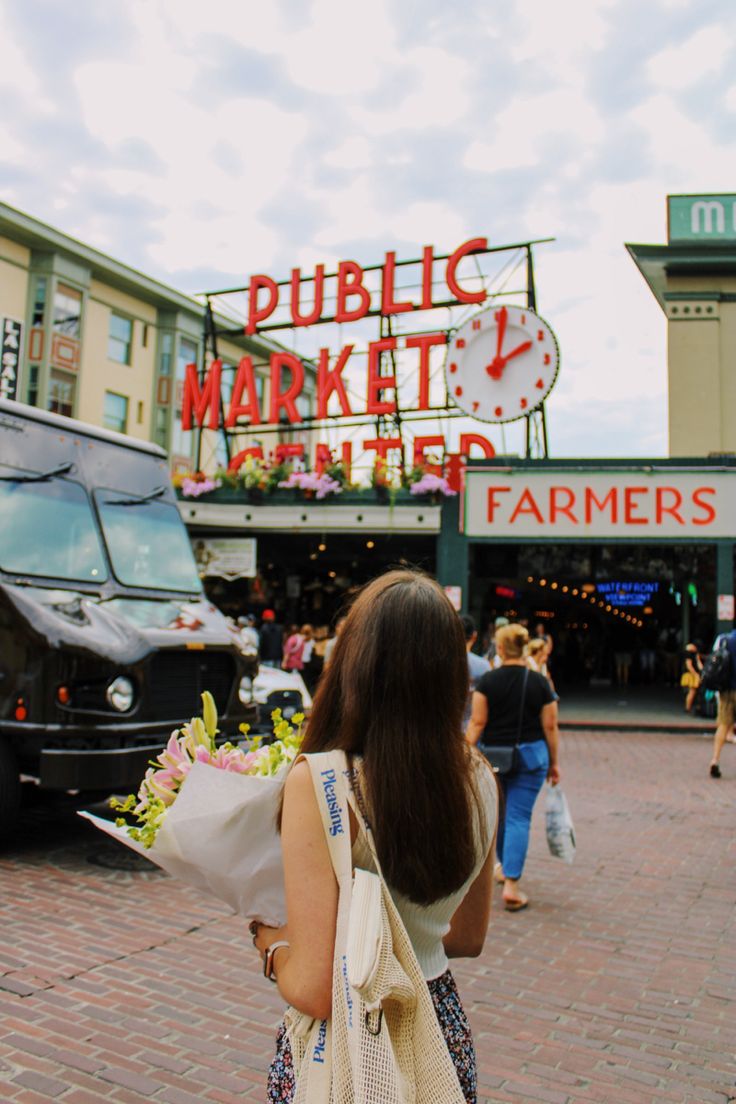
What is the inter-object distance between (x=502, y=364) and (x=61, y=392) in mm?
17775

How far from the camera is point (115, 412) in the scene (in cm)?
3438

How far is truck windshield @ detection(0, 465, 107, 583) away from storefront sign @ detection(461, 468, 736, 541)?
12098 millimetres

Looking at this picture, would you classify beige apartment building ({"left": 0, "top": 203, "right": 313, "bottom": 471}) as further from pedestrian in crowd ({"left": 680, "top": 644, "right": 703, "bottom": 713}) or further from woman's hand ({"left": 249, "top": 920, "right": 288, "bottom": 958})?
woman's hand ({"left": 249, "top": 920, "right": 288, "bottom": 958})

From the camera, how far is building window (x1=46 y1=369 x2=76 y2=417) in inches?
1224

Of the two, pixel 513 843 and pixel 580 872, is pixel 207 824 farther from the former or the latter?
pixel 580 872

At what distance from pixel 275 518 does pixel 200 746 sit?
58.2ft

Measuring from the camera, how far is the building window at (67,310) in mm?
30984

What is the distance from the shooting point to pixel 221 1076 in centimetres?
349

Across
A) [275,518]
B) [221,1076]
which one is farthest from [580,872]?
[275,518]

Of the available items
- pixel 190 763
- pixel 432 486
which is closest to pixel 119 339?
pixel 432 486

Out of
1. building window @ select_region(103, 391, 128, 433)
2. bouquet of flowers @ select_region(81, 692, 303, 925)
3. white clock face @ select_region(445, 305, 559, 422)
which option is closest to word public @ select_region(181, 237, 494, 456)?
white clock face @ select_region(445, 305, 559, 422)

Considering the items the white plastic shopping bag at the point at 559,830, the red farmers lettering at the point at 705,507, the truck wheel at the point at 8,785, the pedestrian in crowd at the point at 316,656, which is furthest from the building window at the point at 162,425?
the white plastic shopping bag at the point at 559,830

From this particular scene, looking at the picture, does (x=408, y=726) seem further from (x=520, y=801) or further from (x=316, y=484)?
(x=316, y=484)

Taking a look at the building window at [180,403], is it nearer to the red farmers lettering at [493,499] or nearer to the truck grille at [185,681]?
the red farmers lettering at [493,499]
